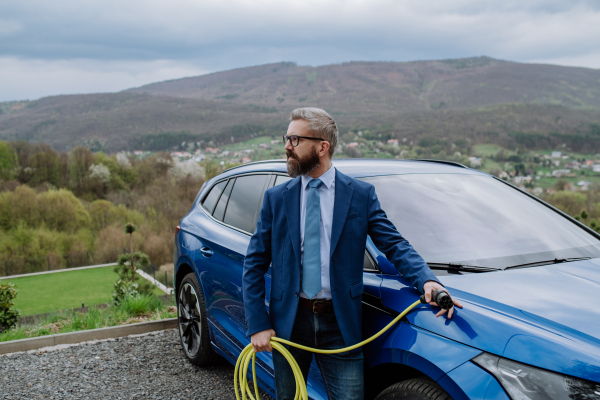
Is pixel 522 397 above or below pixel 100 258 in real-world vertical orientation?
above

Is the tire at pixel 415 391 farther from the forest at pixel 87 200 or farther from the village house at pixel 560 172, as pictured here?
the village house at pixel 560 172

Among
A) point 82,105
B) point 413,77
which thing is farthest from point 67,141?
point 413,77

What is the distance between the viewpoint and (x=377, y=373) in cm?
230

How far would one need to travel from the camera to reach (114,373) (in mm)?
4480

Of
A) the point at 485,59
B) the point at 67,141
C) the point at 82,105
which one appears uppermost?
the point at 485,59

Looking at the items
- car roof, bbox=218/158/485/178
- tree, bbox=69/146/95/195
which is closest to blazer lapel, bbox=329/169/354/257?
car roof, bbox=218/158/485/178

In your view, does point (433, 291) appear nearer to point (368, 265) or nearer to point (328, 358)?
point (368, 265)

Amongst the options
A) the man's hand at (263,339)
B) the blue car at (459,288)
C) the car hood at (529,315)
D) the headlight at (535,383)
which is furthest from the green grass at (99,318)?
the headlight at (535,383)

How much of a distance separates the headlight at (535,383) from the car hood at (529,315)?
26 mm

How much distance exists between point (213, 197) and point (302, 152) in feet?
7.50

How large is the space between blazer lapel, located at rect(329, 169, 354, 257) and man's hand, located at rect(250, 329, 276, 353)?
527mm

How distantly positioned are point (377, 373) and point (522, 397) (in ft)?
2.66

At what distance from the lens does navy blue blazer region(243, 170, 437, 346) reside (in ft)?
7.22

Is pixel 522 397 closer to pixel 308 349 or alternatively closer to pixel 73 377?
pixel 308 349
